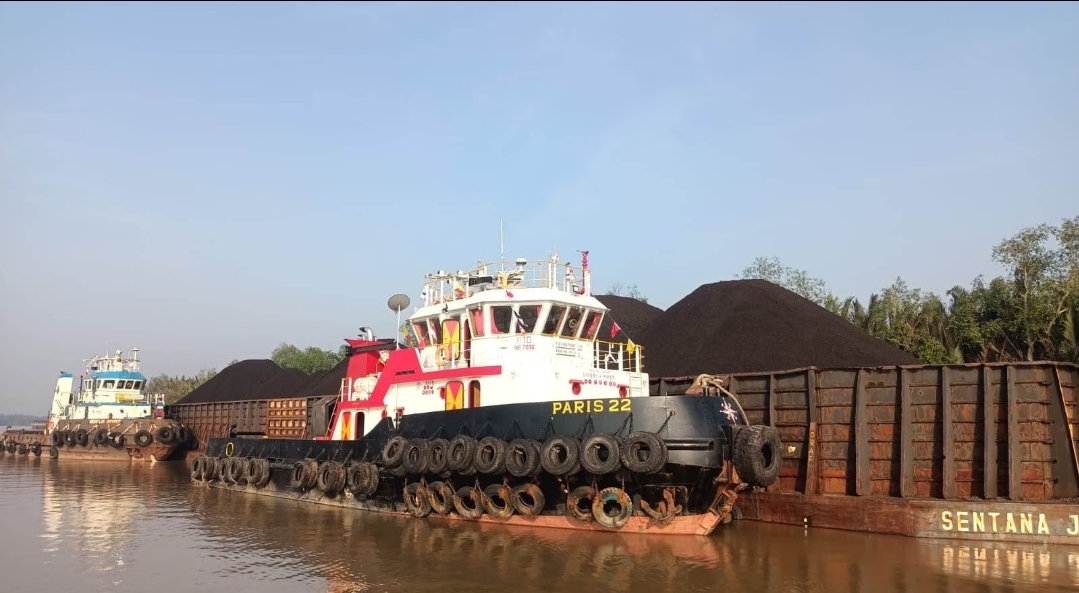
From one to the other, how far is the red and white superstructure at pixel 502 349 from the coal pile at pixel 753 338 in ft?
16.7

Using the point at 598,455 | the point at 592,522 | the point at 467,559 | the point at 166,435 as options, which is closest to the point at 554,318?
the point at 598,455

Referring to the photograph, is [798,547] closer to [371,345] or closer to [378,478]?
[378,478]

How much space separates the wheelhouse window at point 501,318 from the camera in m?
13.6

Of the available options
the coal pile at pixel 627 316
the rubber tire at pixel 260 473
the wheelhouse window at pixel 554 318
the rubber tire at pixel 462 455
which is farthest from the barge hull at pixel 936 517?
the coal pile at pixel 627 316

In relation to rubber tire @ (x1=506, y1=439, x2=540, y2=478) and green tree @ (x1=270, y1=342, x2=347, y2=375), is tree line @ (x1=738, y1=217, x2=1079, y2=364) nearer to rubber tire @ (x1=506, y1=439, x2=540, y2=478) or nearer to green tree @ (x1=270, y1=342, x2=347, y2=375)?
rubber tire @ (x1=506, y1=439, x2=540, y2=478)

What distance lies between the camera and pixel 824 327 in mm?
21359

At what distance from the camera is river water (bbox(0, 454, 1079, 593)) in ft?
30.6

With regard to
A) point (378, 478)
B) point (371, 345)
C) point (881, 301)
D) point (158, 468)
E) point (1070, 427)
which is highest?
point (881, 301)

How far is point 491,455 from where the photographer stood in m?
12.5

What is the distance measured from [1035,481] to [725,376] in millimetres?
5422

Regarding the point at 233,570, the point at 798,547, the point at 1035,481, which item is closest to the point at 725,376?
the point at 798,547

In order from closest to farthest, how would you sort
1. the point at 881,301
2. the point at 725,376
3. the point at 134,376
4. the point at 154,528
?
the point at 154,528, the point at 725,376, the point at 134,376, the point at 881,301

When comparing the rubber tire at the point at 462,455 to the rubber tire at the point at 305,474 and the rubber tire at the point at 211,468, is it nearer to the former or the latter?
the rubber tire at the point at 305,474

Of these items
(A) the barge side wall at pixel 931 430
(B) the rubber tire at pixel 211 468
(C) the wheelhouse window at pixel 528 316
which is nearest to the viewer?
(A) the barge side wall at pixel 931 430
